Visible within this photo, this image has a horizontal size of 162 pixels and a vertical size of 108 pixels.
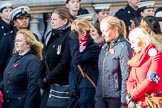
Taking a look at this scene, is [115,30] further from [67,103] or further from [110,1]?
[110,1]

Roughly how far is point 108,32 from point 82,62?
23.4 inches

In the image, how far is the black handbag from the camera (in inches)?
348

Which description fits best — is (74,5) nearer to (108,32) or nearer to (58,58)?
(58,58)

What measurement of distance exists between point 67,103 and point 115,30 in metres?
1.12

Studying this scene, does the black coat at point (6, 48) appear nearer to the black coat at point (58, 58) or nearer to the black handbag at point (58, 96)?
the black coat at point (58, 58)

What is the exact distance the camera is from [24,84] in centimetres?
909

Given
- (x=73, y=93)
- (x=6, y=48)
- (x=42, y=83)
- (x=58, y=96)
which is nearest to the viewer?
(x=73, y=93)

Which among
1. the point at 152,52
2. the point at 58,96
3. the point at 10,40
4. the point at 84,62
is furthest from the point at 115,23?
the point at 10,40

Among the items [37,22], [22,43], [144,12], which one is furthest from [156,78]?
[37,22]

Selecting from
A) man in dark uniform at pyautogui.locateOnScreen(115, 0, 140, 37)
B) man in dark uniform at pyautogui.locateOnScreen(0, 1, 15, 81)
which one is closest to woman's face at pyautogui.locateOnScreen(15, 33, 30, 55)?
man in dark uniform at pyautogui.locateOnScreen(0, 1, 15, 81)

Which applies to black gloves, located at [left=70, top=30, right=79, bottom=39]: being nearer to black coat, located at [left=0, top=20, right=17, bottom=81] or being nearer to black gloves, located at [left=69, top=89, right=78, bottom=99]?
black gloves, located at [left=69, top=89, right=78, bottom=99]

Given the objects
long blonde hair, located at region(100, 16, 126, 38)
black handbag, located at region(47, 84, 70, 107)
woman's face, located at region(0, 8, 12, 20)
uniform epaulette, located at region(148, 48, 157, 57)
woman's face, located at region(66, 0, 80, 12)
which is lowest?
black handbag, located at region(47, 84, 70, 107)

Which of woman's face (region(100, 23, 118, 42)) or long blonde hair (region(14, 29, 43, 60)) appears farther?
long blonde hair (region(14, 29, 43, 60))

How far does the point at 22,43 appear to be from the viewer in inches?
361
